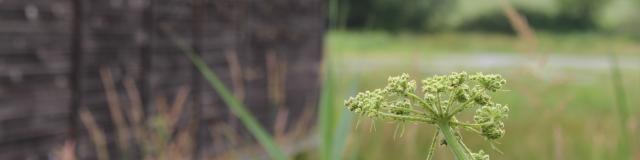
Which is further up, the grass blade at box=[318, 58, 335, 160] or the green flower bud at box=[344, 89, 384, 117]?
the green flower bud at box=[344, 89, 384, 117]

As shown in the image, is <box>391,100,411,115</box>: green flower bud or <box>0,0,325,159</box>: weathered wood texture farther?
<box>0,0,325,159</box>: weathered wood texture

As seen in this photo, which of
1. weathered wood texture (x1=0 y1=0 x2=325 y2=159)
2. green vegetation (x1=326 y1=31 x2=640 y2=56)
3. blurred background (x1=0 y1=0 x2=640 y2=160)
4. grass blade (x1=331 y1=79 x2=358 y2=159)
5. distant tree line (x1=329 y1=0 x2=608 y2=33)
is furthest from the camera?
distant tree line (x1=329 y1=0 x2=608 y2=33)

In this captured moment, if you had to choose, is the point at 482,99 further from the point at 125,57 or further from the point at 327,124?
the point at 125,57

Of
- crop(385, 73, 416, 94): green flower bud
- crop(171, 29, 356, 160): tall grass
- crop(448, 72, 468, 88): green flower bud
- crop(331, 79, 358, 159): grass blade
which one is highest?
crop(448, 72, 468, 88): green flower bud

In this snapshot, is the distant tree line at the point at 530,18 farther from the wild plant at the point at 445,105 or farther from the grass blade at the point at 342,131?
the wild plant at the point at 445,105

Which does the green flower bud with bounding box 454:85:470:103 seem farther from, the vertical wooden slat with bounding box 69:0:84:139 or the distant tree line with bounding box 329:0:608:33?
the distant tree line with bounding box 329:0:608:33

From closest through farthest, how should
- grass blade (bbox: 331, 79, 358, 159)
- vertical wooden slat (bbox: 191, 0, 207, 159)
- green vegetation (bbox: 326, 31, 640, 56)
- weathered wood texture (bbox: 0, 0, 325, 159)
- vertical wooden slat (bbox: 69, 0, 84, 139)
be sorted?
grass blade (bbox: 331, 79, 358, 159) < weathered wood texture (bbox: 0, 0, 325, 159) < vertical wooden slat (bbox: 69, 0, 84, 139) < vertical wooden slat (bbox: 191, 0, 207, 159) < green vegetation (bbox: 326, 31, 640, 56)

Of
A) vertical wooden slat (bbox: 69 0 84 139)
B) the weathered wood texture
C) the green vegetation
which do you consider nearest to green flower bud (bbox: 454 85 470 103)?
the weathered wood texture
